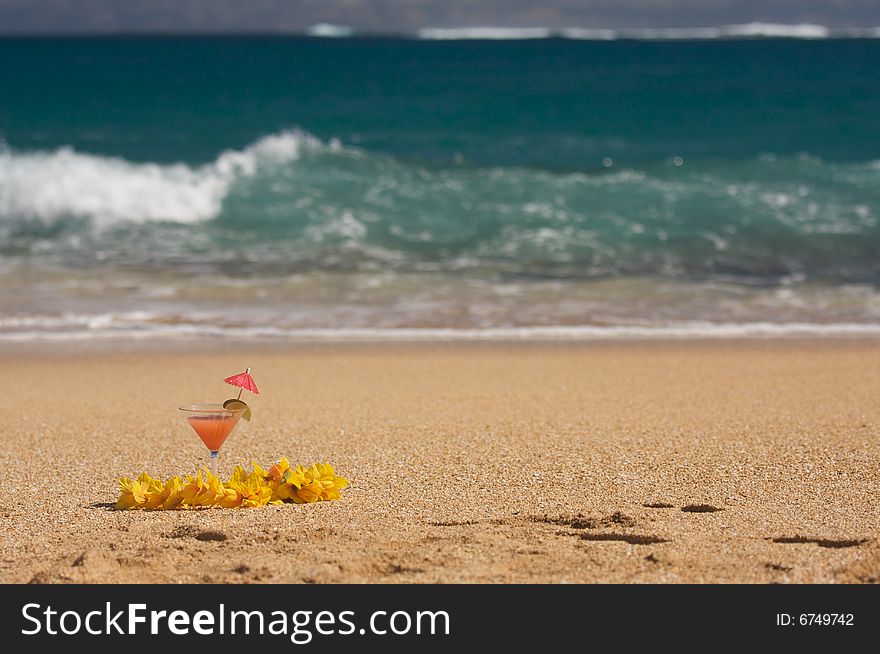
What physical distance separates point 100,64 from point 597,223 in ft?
75.2

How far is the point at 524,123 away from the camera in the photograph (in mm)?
24891

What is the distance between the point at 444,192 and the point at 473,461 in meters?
13.3

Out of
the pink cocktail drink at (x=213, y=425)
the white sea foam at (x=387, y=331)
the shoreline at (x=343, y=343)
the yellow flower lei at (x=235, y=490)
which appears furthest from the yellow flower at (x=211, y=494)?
the white sea foam at (x=387, y=331)

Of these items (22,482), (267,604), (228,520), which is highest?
(22,482)

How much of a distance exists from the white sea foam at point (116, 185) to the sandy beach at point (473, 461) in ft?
28.1

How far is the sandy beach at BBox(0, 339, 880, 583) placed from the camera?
372 cm

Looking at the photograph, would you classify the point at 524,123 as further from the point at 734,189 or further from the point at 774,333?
the point at 774,333

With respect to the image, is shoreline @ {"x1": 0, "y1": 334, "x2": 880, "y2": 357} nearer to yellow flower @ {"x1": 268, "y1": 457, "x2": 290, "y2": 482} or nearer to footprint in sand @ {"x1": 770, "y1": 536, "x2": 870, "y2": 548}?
yellow flower @ {"x1": 268, "y1": 457, "x2": 290, "y2": 482}

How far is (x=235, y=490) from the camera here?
14.6 feet

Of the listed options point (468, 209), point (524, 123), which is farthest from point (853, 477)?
point (524, 123)

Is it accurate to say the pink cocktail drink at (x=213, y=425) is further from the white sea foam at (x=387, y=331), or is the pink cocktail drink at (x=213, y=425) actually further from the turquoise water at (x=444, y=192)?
the turquoise water at (x=444, y=192)

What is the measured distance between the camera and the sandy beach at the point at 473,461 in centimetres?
372

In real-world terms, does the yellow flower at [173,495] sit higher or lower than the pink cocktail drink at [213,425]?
lower

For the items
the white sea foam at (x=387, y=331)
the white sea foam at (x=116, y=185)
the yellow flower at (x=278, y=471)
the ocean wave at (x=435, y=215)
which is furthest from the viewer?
the white sea foam at (x=116, y=185)
